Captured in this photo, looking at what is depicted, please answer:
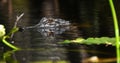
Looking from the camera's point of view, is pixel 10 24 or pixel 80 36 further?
pixel 10 24

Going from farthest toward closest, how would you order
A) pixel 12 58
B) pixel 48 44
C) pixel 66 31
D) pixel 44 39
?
pixel 66 31, pixel 44 39, pixel 48 44, pixel 12 58

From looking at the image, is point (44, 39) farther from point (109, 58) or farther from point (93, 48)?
point (109, 58)

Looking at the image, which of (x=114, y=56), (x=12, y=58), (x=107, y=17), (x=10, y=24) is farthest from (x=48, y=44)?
(x=107, y=17)

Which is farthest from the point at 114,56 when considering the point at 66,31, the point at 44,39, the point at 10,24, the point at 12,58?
the point at 10,24

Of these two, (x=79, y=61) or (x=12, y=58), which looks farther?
(x=12, y=58)

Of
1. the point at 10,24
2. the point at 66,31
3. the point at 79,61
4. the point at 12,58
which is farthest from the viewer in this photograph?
the point at 10,24

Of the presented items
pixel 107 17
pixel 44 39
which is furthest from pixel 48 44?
pixel 107 17

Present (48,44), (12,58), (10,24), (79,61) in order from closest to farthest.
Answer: (79,61), (12,58), (48,44), (10,24)

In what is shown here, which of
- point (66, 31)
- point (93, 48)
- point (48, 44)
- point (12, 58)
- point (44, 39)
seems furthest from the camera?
point (66, 31)

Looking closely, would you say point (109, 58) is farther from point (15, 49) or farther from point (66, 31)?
point (66, 31)
